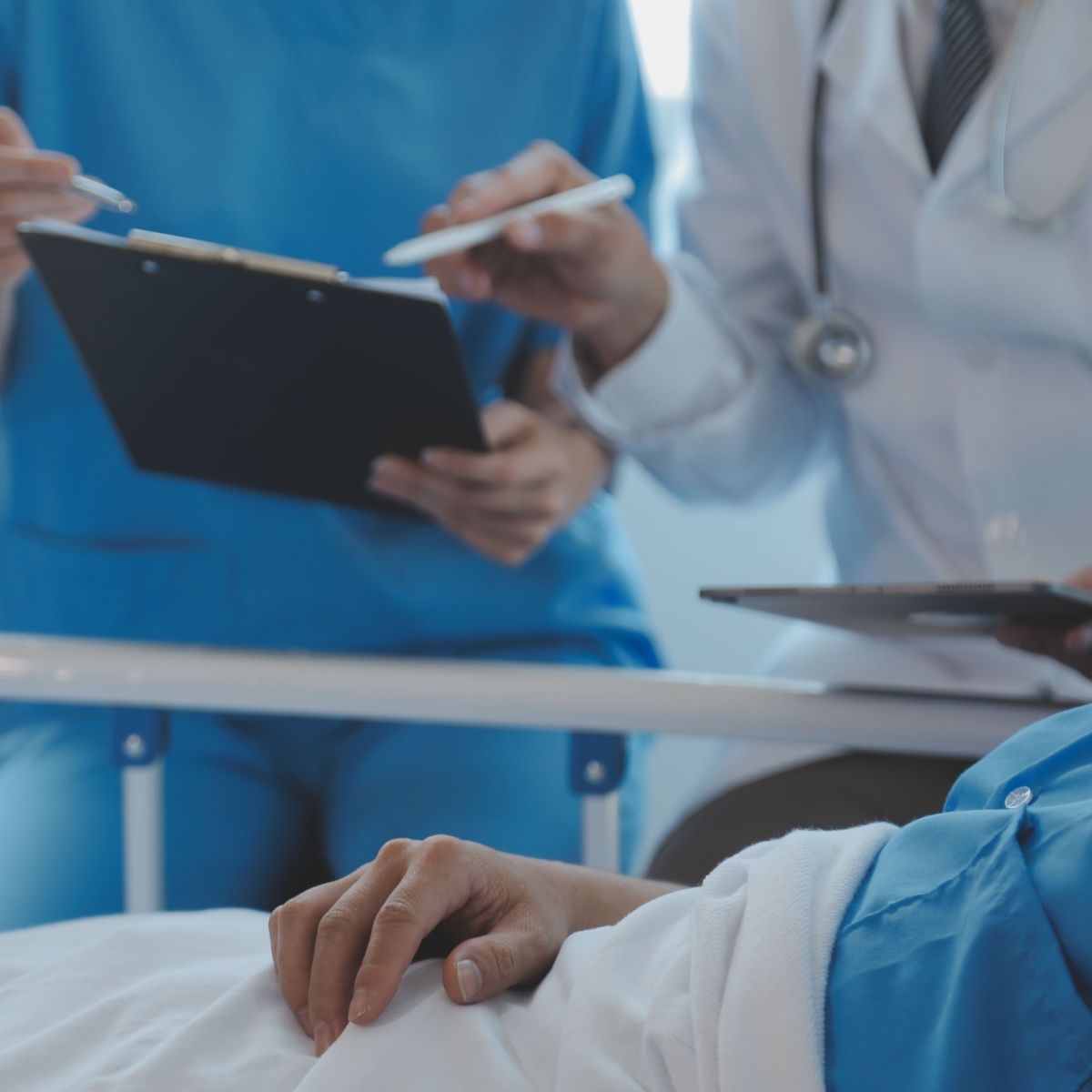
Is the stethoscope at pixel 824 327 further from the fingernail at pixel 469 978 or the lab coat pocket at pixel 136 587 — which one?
the fingernail at pixel 469 978

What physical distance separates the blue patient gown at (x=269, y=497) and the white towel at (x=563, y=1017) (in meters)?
0.46

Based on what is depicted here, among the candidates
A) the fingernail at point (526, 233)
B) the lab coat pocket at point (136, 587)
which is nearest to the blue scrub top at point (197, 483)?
the lab coat pocket at point (136, 587)

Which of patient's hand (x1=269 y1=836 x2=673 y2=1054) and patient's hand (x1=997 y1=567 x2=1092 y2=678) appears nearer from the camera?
patient's hand (x1=269 y1=836 x2=673 y2=1054)

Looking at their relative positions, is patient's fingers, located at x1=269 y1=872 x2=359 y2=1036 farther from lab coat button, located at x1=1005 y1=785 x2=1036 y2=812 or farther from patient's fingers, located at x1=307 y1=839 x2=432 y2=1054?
lab coat button, located at x1=1005 y1=785 x2=1036 y2=812

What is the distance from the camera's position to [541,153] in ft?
3.18

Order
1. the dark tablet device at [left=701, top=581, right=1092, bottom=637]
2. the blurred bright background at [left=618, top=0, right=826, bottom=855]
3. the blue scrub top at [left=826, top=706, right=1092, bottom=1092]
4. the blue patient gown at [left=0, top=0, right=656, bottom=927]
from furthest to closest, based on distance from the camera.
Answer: the blurred bright background at [left=618, top=0, right=826, bottom=855], the blue patient gown at [left=0, top=0, right=656, bottom=927], the dark tablet device at [left=701, top=581, right=1092, bottom=637], the blue scrub top at [left=826, top=706, right=1092, bottom=1092]

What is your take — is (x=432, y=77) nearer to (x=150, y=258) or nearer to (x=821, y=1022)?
(x=150, y=258)

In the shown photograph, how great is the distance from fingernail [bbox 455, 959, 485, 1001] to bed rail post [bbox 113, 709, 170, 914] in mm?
386

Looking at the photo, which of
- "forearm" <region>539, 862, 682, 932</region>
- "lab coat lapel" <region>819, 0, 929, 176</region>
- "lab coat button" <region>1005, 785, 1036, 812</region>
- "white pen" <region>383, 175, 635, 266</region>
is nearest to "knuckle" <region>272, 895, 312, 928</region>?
"forearm" <region>539, 862, 682, 932</region>

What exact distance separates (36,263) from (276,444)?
0.60ft

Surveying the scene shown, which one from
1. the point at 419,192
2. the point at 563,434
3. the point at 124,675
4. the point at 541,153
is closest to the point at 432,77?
the point at 419,192

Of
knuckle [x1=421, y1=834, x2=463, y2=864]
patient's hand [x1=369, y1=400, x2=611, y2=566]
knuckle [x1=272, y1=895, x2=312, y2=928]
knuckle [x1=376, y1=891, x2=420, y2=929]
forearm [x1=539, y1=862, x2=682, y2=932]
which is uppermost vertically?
patient's hand [x1=369, y1=400, x2=611, y2=566]

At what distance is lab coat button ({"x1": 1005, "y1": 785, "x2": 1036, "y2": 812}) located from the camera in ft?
1.67

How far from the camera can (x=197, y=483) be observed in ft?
3.47
